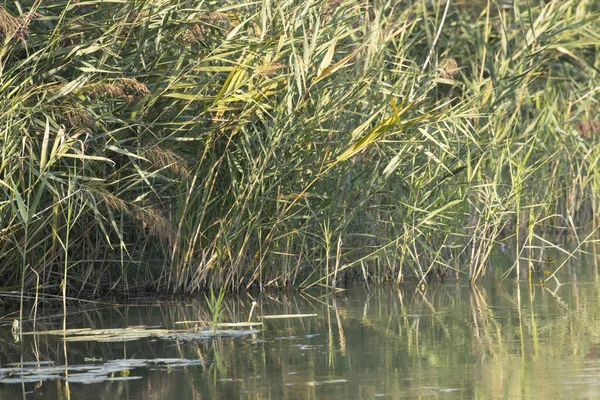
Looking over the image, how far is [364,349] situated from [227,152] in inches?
80.1

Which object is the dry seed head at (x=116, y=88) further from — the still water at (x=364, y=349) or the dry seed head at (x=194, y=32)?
the still water at (x=364, y=349)

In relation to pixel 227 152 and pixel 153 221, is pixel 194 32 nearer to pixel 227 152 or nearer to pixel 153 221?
pixel 227 152

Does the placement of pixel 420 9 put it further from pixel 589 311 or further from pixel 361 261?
pixel 589 311

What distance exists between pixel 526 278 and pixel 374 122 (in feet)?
4.81

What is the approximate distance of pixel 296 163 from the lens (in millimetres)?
6910

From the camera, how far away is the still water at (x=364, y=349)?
171 inches

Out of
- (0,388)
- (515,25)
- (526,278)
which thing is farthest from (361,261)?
(515,25)

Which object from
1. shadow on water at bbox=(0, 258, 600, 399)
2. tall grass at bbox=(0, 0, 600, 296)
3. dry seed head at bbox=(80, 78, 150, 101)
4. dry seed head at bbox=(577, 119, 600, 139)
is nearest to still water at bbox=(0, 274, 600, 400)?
shadow on water at bbox=(0, 258, 600, 399)

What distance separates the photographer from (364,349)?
5195mm

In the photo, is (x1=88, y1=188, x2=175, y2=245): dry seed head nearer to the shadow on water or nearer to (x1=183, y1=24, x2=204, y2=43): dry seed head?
the shadow on water

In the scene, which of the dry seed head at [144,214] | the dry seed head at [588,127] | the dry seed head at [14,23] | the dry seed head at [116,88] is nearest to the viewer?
the dry seed head at [14,23]

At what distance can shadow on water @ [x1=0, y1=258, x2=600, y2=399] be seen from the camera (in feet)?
14.3

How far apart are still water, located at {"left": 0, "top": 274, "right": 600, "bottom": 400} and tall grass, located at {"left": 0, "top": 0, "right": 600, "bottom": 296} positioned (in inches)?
15.8

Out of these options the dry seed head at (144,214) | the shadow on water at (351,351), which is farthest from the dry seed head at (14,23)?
Result: the shadow on water at (351,351)
